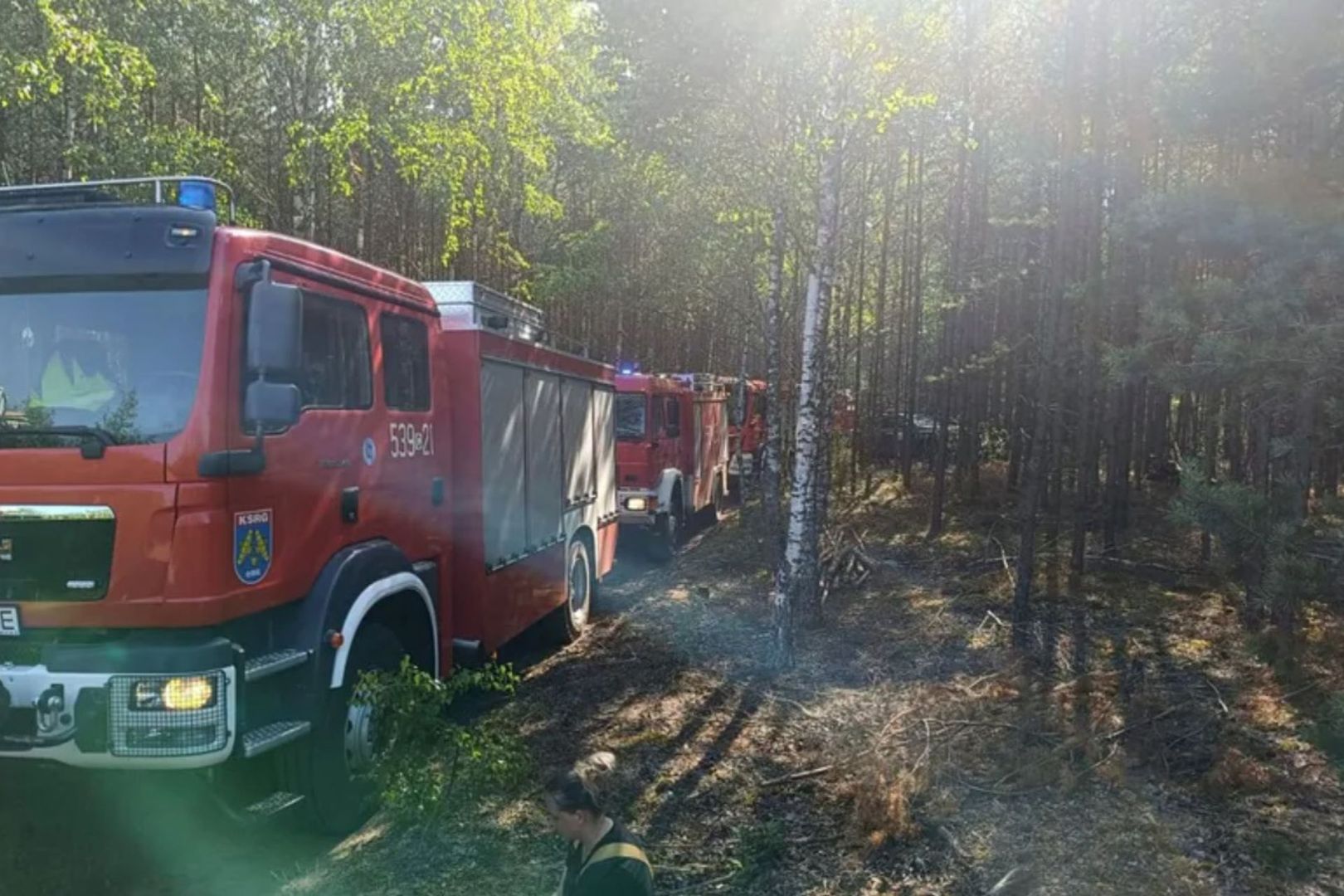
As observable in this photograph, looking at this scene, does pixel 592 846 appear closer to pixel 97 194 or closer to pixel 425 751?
pixel 425 751

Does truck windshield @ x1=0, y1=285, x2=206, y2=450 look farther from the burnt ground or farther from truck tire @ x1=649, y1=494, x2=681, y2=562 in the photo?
truck tire @ x1=649, y1=494, x2=681, y2=562

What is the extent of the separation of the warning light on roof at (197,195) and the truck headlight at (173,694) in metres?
2.10

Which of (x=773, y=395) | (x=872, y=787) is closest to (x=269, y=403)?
(x=872, y=787)

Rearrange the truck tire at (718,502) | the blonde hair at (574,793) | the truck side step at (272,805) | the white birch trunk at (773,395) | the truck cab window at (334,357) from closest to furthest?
the blonde hair at (574,793) → the truck side step at (272,805) → the truck cab window at (334,357) → the white birch trunk at (773,395) → the truck tire at (718,502)

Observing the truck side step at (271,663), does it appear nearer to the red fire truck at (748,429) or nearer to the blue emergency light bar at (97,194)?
the blue emergency light bar at (97,194)

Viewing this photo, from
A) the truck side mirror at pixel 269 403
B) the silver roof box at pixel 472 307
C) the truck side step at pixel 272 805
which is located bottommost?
the truck side step at pixel 272 805

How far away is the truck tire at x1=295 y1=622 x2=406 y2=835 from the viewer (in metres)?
4.74

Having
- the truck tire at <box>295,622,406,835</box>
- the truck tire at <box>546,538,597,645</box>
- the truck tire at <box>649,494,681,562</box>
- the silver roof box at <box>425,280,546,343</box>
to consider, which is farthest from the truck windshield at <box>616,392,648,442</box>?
the truck tire at <box>295,622,406,835</box>

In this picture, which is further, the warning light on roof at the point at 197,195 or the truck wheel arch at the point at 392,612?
the truck wheel arch at the point at 392,612

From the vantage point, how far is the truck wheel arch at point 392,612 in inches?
190

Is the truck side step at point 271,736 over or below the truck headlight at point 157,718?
below

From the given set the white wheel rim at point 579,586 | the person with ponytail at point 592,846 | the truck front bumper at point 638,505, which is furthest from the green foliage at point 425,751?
the truck front bumper at point 638,505

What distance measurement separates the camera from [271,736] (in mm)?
4301

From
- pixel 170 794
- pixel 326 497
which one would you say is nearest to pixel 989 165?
pixel 326 497
